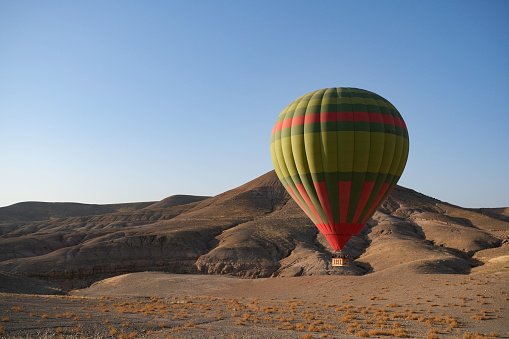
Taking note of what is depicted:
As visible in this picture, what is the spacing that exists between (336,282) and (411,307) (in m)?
13.8

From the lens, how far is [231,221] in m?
95.4

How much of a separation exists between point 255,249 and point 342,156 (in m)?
44.3

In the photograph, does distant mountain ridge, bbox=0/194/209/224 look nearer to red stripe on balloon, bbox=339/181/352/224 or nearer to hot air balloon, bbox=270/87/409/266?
hot air balloon, bbox=270/87/409/266

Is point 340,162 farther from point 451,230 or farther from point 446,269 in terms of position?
point 451,230

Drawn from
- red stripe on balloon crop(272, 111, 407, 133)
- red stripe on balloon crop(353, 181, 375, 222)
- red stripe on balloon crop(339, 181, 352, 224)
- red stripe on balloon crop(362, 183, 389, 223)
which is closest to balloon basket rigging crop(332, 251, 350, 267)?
red stripe on balloon crop(339, 181, 352, 224)

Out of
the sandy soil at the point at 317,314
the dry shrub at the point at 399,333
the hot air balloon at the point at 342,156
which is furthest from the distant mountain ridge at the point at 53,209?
the dry shrub at the point at 399,333

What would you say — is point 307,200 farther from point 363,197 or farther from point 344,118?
point 344,118

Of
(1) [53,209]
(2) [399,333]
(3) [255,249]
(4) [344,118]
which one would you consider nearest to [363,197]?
(4) [344,118]

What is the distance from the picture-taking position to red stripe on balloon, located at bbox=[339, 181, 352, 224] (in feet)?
95.9

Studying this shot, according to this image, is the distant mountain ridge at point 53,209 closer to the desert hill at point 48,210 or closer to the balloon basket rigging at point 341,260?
the desert hill at point 48,210

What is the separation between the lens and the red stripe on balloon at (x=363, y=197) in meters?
29.6

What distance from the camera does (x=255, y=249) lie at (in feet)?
232

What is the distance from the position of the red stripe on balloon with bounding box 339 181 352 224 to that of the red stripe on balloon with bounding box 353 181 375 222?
83 centimetres

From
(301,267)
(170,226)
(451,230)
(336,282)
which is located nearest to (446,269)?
(336,282)
